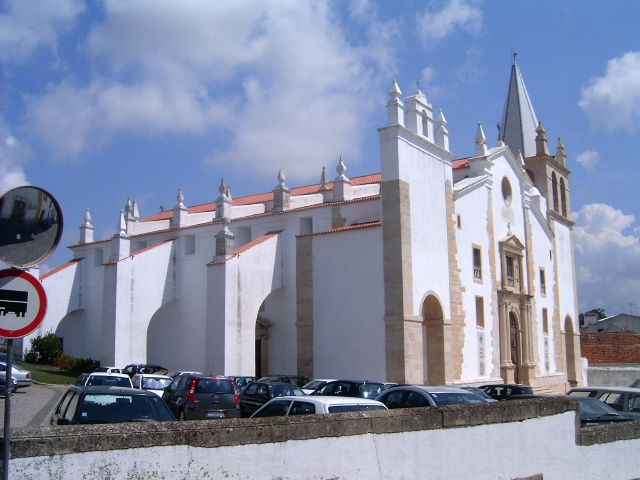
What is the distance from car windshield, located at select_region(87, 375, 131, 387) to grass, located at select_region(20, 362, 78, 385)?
1324 centimetres

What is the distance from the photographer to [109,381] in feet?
65.1

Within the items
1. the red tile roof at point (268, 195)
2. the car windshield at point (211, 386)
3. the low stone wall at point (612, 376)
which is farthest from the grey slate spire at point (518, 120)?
the car windshield at point (211, 386)

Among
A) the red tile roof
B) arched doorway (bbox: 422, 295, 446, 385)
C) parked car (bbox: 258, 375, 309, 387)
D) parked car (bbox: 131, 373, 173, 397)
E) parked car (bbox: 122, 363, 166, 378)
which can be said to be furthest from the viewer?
the red tile roof

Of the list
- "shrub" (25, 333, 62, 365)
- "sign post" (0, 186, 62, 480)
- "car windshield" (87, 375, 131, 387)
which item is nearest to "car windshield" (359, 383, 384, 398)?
"car windshield" (87, 375, 131, 387)

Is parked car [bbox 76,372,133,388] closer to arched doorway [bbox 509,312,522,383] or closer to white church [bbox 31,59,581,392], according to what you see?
white church [bbox 31,59,581,392]

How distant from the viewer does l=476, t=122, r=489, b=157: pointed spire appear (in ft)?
117

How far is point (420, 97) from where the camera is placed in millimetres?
31438

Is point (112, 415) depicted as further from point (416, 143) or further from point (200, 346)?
point (200, 346)

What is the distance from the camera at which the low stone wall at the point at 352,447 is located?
559 centimetres

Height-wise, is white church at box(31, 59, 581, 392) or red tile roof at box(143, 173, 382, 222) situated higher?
red tile roof at box(143, 173, 382, 222)

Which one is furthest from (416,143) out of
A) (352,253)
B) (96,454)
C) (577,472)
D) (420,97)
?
(96,454)

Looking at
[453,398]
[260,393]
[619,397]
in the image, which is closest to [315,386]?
[260,393]

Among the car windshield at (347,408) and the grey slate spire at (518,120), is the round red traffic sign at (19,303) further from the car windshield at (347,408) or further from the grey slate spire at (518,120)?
the grey slate spire at (518,120)

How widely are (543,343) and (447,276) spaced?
1358 centimetres
